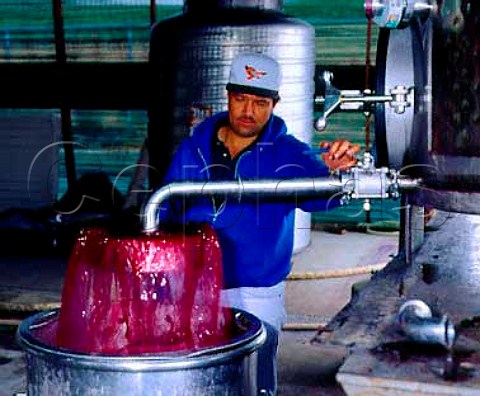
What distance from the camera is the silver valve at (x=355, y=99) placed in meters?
2.16

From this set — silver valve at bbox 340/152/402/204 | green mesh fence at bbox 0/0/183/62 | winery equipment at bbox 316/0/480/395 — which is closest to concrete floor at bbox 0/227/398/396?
winery equipment at bbox 316/0/480/395

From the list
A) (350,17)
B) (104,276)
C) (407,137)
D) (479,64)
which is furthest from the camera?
(350,17)

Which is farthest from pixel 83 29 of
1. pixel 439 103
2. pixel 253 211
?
pixel 439 103

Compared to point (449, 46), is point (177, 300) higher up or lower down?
lower down

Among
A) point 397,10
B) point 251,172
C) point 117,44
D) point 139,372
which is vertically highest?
point 397,10

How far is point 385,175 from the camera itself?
2008 millimetres

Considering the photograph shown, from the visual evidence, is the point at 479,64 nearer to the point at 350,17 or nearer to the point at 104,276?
the point at 104,276

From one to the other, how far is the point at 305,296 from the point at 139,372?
339cm

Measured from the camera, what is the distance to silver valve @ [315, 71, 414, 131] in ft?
7.09

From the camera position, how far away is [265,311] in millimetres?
2887

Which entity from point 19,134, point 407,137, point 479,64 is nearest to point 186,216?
point 407,137

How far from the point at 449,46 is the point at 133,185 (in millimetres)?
4403

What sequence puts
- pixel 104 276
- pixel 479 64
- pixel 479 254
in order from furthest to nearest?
pixel 479 254
pixel 479 64
pixel 104 276

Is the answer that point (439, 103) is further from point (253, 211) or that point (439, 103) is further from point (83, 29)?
point (83, 29)
